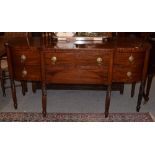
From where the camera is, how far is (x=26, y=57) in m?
1.98

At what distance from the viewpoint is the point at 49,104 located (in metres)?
2.59

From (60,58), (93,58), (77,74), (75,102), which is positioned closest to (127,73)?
(93,58)

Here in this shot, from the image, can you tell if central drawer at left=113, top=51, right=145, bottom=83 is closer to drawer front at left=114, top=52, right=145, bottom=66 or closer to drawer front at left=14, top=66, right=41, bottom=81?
drawer front at left=114, top=52, right=145, bottom=66

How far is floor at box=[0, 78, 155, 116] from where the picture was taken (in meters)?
2.49

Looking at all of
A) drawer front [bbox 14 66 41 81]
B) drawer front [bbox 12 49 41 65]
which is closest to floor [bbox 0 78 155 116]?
drawer front [bbox 14 66 41 81]

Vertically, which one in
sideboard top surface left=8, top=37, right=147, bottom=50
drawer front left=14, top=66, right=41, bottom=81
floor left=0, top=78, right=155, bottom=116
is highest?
sideboard top surface left=8, top=37, right=147, bottom=50

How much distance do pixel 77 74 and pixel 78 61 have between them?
0.43ft

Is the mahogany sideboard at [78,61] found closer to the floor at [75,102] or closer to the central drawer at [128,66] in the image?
the central drawer at [128,66]

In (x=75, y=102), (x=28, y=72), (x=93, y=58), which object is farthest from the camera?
(x=75, y=102)

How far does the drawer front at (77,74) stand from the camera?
199 cm

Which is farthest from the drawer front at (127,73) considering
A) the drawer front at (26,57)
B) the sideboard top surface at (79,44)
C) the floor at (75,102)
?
the drawer front at (26,57)

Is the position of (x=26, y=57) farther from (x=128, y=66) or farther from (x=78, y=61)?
(x=128, y=66)

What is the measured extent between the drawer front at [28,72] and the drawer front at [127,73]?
28.7 inches
